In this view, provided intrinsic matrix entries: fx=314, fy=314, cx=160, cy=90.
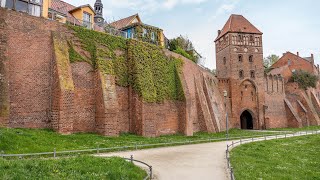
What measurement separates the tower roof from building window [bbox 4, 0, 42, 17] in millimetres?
33389

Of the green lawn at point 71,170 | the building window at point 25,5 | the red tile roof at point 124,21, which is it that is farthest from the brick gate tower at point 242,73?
the green lawn at point 71,170

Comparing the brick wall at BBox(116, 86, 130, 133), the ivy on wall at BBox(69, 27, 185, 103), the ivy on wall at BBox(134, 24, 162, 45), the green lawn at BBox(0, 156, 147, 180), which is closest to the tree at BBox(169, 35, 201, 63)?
the ivy on wall at BBox(134, 24, 162, 45)

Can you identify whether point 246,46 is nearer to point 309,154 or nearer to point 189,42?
point 189,42

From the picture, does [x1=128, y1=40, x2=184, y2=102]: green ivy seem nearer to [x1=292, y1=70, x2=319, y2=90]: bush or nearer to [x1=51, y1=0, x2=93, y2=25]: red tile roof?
[x1=51, y1=0, x2=93, y2=25]: red tile roof

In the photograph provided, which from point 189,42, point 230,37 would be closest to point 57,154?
point 189,42

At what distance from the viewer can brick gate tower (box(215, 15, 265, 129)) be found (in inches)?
1941

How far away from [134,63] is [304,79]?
137 ft

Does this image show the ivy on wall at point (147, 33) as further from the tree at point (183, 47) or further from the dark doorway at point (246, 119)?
the dark doorway at point (246, 119)

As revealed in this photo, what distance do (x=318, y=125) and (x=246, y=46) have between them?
58.1 feet

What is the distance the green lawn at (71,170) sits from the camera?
978 cm

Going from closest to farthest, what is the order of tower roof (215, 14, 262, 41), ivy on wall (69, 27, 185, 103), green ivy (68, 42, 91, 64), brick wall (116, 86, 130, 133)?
green ivy (68, 42, 91, 64) → ivy on wall (69, 27, 185, 103) → brick wall (116, 86, 130, 133) → tower roof (215, 14, 262, 41)

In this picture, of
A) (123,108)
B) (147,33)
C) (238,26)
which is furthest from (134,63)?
(238,26)

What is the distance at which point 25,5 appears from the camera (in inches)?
915

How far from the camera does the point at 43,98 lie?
21281mm
